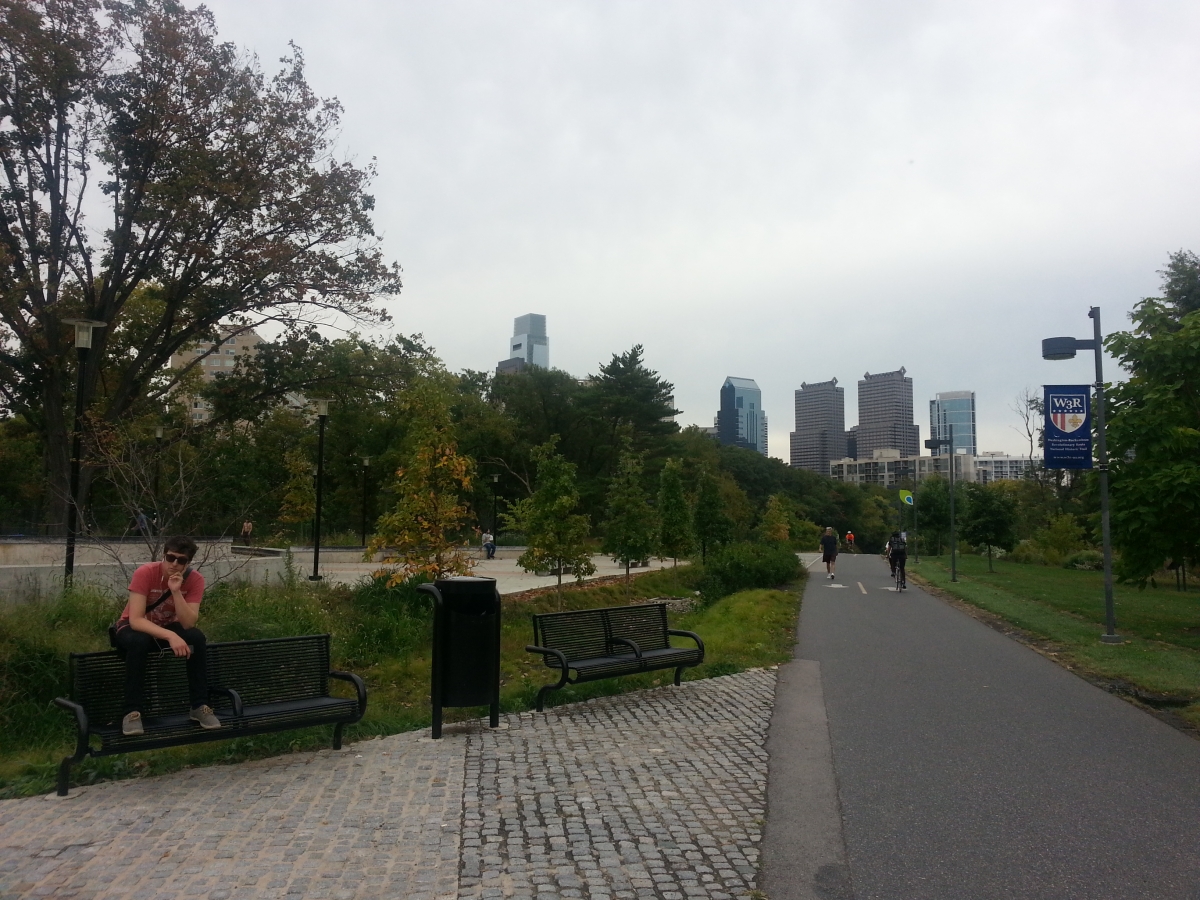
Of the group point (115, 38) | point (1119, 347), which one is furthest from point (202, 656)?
point (115, 38)

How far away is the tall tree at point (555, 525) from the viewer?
19.7 meters

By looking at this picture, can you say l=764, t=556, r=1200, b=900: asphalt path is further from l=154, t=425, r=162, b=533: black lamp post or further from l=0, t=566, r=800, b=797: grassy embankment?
l=154, t=425, r=162, b=533: black lamp post

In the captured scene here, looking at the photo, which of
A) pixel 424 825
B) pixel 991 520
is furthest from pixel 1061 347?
pixel 991 520

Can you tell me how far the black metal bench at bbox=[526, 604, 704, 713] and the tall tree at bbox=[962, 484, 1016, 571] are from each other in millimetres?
26925

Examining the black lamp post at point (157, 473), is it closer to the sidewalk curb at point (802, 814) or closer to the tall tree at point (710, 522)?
the sidewalk curb at point (802, 814)

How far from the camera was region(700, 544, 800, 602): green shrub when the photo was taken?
2288 cm

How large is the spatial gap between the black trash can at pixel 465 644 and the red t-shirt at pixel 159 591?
166cm

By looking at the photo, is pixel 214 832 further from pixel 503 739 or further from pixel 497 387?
pixel 497 387

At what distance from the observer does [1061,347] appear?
12.9 metres

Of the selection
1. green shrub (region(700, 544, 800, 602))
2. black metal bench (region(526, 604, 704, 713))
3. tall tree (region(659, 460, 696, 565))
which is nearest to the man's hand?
black metal bench (region(526, 604, 704, 713))

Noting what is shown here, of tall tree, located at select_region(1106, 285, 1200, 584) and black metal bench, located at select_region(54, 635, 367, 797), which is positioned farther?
tall tree, located at select_region(1106, 285, 1200, 584)

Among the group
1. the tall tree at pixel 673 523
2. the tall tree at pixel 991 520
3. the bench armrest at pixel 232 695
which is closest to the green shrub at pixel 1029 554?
the tall tree at pixel 991 520

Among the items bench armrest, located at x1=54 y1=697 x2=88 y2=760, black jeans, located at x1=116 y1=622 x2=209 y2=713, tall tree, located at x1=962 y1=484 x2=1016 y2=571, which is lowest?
bench armrest, located at x1=54 y1=697 x2=88 y2=760

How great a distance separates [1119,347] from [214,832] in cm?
1533
